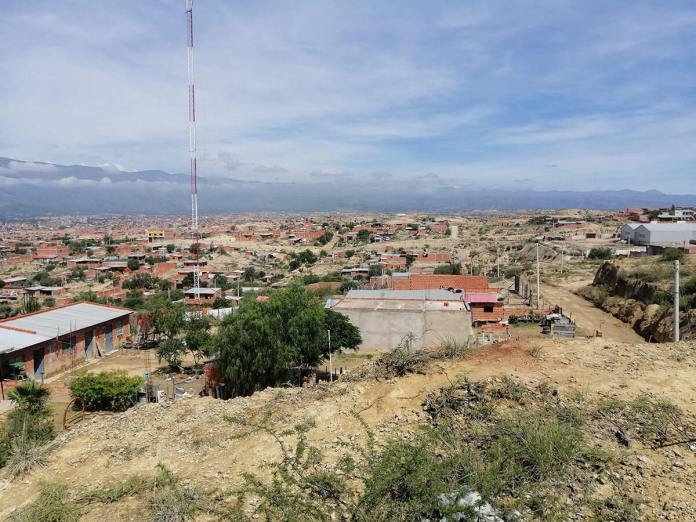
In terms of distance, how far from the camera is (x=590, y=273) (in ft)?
149

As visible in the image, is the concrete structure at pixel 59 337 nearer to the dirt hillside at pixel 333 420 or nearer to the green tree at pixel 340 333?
the green tree at pixel 340 333

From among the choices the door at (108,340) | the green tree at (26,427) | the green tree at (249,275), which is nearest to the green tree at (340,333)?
the green tree at (26,427)

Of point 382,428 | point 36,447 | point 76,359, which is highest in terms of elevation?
point 382,428

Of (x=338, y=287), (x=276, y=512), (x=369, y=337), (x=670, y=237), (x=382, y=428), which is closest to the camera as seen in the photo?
(x=276, y=512)

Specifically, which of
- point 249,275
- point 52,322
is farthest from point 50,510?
point 249,275

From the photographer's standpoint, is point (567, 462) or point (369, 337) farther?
point (369, 337)

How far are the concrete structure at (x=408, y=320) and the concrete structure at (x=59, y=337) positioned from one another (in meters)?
13.3

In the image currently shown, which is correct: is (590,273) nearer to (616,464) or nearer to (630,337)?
(630,337)

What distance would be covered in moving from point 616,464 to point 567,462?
715 millimetres

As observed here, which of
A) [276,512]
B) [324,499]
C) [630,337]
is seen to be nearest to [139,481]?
[276,512]

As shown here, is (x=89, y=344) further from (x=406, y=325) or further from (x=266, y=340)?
(x=406, y=325)

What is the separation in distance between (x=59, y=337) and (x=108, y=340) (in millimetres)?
4351

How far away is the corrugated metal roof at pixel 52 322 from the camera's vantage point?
22872 mm

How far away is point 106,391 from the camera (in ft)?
54.2
